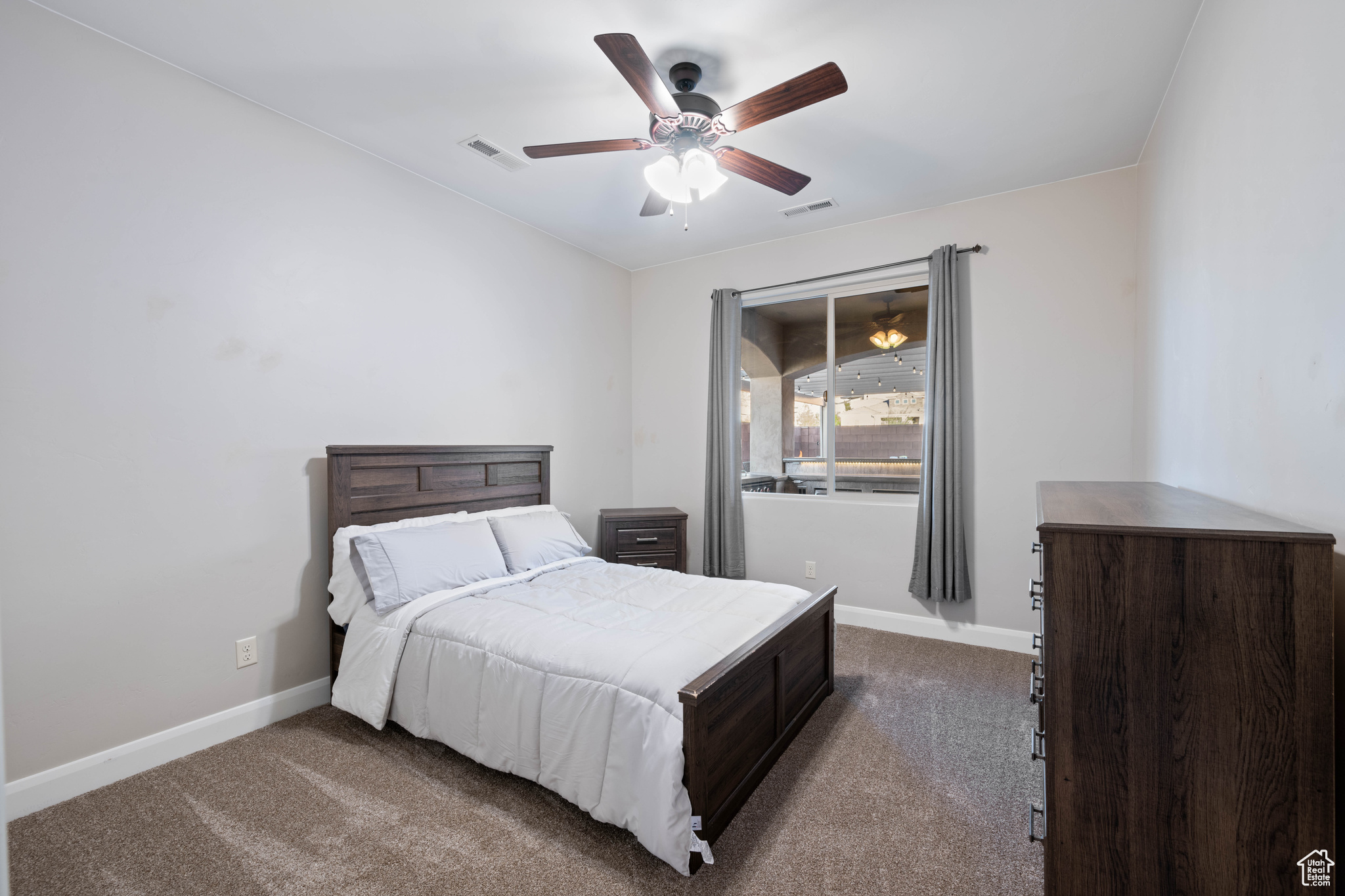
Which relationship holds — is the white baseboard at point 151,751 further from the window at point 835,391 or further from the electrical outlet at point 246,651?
the window at point 835,391

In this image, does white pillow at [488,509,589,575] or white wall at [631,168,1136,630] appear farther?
white wall at [631,168,1136,630]

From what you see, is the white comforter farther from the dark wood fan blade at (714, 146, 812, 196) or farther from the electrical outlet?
the dark wood fan blade at (714, 146, 812, 196)

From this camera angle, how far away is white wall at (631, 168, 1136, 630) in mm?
3234

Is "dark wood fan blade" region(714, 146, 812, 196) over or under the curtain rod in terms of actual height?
under

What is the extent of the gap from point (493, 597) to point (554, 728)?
2.72 feet

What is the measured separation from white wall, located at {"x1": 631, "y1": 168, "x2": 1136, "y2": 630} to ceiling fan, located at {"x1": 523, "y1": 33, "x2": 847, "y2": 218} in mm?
1647

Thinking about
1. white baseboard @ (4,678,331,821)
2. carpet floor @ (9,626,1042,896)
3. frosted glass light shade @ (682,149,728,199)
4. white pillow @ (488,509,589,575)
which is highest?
frosted glass light shade @ (682,149,728,199)

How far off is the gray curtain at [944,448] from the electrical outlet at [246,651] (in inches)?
139

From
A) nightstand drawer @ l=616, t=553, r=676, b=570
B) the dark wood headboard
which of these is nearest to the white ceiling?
the dark wood headboard

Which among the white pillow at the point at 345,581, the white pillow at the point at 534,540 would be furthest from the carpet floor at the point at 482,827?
the white pillow at the point at 534,540

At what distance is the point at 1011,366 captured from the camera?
11.5 feet

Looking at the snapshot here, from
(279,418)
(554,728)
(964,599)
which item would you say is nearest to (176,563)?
(279,418)

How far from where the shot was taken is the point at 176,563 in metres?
2.36

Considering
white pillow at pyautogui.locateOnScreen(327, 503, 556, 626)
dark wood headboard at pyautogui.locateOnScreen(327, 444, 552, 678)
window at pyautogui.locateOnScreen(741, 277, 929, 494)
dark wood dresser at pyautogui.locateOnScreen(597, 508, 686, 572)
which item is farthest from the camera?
dark wood dresser at pyautogui.locateOnScreen(597, 508, 686, 572)
